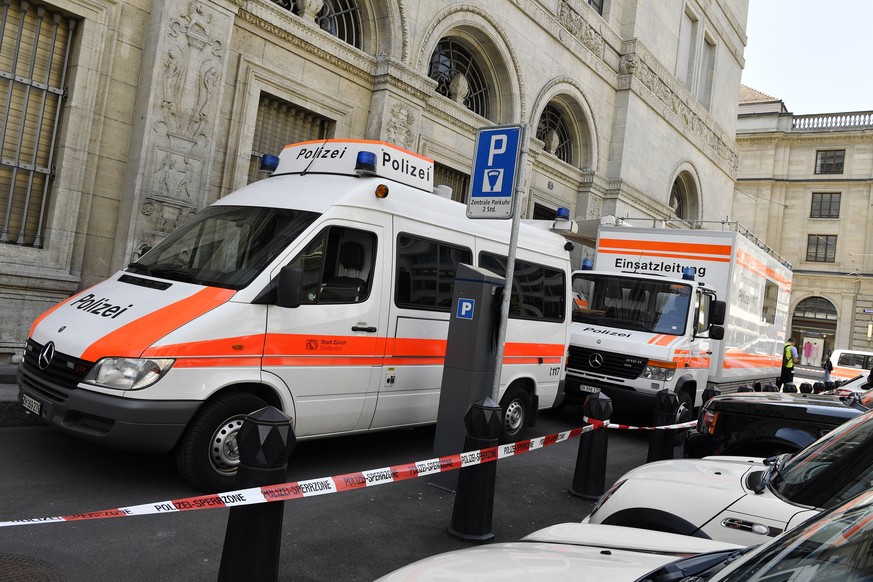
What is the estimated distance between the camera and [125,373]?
444 cm

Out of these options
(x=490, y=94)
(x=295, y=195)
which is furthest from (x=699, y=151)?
(x=295, y=195)

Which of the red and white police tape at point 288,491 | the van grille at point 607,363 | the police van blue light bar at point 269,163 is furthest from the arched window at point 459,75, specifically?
the red and white police tape at point 288,491

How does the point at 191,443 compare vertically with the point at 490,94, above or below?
below

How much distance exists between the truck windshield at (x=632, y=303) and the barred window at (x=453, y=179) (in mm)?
5423

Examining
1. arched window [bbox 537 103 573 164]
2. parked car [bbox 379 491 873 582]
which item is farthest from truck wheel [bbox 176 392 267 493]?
arched window [bbox 537 103 573 164]

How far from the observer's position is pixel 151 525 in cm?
418

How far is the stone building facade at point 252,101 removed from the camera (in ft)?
27.8

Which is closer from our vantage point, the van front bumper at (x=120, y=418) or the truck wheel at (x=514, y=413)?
the van front bumper at (x=120, y=418)

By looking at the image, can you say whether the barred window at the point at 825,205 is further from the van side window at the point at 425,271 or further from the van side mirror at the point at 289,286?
the van side mirror at the point at 289,286

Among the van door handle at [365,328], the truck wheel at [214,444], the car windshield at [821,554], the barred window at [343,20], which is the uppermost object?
the barred window at [343,20]

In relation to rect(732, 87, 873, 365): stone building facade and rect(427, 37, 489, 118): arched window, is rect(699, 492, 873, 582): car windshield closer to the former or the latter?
rect(427, 37, 489, 118): arched window

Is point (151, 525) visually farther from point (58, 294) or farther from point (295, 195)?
point (58, 294)

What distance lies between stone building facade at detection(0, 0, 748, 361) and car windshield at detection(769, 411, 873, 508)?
8.21 m

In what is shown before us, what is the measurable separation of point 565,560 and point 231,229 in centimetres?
424
